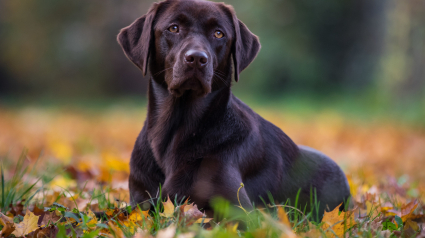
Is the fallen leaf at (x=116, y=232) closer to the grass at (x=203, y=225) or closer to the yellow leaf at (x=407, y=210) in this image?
the grass at (x=203, y=225)

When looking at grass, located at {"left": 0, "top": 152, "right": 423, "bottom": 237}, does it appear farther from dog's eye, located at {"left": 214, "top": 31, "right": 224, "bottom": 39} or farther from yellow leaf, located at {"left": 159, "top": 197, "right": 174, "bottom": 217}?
dog's eye, located at {"left": 214, "top": 31, "right": 224, "bottom": 39}

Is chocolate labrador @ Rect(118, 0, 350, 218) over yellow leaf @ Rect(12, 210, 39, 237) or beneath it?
over

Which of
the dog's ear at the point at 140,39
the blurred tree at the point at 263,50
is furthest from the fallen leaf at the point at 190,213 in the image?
the blurred tree at the point at 263,50

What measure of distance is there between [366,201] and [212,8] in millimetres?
1697

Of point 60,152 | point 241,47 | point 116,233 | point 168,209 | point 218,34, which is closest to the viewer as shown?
point 116,233

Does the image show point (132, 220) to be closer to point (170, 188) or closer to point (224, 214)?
point (170, 188)

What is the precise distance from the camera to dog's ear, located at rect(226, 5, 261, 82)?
114 inches

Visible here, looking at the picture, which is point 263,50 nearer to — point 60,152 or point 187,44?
point 60,152

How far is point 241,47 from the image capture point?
2.94m

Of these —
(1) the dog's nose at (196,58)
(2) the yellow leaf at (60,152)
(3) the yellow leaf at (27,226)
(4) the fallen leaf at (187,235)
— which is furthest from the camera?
(2) the yellow leaf at (60,152)

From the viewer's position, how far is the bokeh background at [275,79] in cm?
692

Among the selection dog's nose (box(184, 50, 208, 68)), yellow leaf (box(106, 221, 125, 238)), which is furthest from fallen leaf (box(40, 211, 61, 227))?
dog's nose (box(184, 50, 208, 68))

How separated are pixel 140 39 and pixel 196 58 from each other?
0.53m

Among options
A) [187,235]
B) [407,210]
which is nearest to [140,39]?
[187,235]
